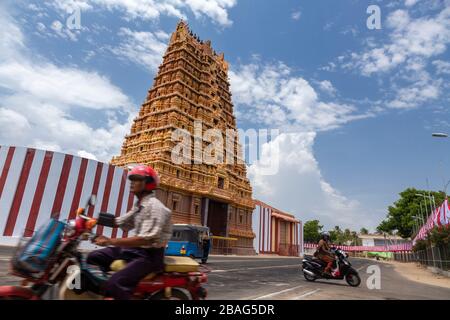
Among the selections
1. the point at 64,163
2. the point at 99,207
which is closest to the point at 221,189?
the point at 99,207

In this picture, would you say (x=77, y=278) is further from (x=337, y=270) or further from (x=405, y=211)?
(x=405, y=211)

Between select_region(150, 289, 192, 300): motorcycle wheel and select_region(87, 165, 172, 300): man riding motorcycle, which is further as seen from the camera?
select_region(150, 289, 192, 300): motorcycle wheel

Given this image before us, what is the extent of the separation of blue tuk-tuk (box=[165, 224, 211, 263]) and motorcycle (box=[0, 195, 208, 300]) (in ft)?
51.5

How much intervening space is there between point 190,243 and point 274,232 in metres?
38.4

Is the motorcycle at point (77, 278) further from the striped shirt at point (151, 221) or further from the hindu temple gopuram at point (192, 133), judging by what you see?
the hindu temple gopuram at point (192, 133)

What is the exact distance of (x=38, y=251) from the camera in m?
2.79

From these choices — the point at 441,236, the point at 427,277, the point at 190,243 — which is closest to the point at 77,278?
the point at 190,243

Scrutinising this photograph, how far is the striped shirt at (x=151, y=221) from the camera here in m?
3.03

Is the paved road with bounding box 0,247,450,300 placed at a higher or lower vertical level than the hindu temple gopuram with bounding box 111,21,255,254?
lower

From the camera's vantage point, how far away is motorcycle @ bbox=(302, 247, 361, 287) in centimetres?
1032

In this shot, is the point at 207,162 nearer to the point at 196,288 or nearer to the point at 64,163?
the point at 64,163

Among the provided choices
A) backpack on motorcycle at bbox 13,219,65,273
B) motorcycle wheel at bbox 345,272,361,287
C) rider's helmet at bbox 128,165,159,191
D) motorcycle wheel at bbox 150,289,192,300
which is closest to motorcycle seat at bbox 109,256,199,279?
motorcycle wheel at bbox 150,289,192,300

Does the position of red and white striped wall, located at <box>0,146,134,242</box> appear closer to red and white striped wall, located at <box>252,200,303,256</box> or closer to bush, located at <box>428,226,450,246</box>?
bush, located at <box>428,226,450,246</box>

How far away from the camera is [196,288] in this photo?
3465 mm
